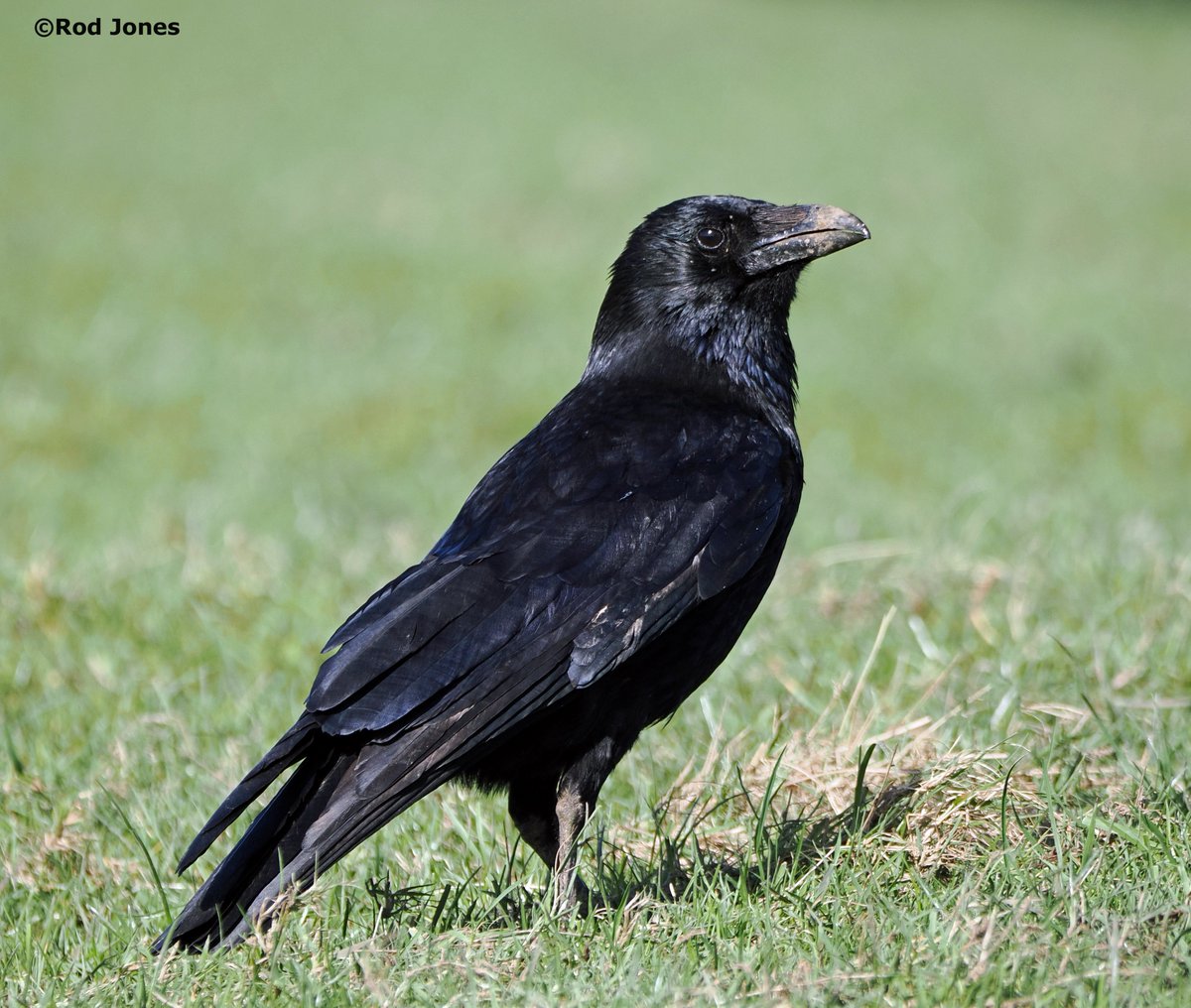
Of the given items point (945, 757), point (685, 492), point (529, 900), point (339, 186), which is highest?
point (339, 186)

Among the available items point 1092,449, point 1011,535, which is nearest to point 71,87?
point 1092,449

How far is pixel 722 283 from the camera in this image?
13.2 ft

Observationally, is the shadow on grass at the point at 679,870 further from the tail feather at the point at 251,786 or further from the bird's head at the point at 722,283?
the bird's head at the point at 722,283

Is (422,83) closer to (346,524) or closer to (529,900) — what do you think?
(346,524)

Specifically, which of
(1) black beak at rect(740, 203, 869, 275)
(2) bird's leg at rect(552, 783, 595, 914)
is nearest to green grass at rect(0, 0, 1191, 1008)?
(2) bird's leg at rect(552, 783, 595, 914)

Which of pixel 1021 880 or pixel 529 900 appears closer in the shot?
pixel 1021 880

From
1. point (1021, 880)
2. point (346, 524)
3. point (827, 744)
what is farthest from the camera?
point (346, 524)

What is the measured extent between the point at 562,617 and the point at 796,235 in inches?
51.3

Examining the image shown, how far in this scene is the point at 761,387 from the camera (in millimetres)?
3934

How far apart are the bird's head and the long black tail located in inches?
54.2

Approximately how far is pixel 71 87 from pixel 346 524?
1489cm

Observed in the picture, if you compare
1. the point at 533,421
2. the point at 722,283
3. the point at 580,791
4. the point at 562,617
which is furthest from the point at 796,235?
the point at 533,421

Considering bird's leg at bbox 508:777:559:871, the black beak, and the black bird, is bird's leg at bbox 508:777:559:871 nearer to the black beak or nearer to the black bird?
the black bird

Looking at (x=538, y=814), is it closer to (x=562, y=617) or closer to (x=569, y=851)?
(x=569, y=851)
